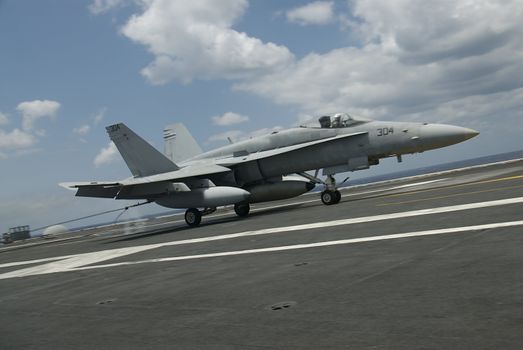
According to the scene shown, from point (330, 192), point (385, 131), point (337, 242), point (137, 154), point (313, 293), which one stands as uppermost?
point (137, 154)

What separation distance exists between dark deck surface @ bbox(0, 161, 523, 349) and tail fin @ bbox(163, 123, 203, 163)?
15.9m

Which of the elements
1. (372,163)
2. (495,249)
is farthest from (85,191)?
(495,249)

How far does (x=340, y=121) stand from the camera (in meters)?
19.5

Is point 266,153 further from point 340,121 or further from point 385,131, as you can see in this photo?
point 385,131

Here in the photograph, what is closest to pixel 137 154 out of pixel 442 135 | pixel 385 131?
pixel 385 131

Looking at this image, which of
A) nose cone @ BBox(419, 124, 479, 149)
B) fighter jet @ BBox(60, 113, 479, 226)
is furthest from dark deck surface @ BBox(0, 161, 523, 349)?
fighter jet @ BBox(60, 113, 479, 226)

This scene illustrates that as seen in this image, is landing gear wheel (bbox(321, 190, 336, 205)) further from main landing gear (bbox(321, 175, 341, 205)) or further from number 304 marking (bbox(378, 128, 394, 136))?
number 304 marking (bbox(378, 128, 394, 136))

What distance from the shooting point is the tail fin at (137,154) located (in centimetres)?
2222

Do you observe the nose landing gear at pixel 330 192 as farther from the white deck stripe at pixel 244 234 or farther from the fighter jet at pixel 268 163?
the white deck stripe at pixel 244 234

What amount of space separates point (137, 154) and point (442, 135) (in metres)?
13.3

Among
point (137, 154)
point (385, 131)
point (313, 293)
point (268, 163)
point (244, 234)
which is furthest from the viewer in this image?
point (137, 154)

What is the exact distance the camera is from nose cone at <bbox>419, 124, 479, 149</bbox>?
56.6 ft

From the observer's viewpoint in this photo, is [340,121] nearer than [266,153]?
Yes

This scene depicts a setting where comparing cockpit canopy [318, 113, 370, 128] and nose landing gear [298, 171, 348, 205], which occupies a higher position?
cockpit canopy [318, 113, 370, 128]
